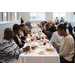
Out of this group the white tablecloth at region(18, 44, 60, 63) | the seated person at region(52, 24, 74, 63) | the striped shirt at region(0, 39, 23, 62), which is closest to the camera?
the striped shirt at region(0, 39, 23, 62)

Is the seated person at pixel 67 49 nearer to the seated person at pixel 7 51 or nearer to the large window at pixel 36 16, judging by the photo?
the seated person at pixel 7 51

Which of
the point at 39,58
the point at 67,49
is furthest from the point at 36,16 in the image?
the point at 39,58

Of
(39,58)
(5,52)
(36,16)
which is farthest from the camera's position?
(36,16)

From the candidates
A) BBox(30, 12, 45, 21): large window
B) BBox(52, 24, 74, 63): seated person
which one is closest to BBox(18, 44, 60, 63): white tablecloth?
BBox(52, 24, 74, 63): seated person

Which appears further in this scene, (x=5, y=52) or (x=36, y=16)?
(x=36, y=16)

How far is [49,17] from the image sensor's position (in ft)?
45.5

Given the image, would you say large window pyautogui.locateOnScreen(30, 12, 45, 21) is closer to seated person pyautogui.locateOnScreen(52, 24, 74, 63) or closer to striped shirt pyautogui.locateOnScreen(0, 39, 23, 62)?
seated person pyautogui.locateOnScreen(52, 24, 74, 63)

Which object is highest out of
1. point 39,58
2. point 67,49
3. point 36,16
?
point 36,16

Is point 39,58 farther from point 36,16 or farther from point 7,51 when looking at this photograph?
point 36,16

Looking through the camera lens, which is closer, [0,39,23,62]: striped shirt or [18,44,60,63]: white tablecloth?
[0,39,23,62]: striped shirt

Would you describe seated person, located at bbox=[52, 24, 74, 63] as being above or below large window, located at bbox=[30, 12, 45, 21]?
below

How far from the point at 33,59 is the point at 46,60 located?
0.77ft

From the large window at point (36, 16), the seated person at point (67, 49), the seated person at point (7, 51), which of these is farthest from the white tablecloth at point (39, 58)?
the large window at point (36, 16)

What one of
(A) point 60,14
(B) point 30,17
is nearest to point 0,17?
(B) point 30,17
